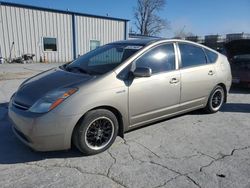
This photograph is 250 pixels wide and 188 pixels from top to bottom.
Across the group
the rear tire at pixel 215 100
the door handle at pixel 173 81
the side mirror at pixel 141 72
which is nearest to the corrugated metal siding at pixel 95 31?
the rear tire at pixel 215 100

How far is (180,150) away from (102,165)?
→ 1.22 m

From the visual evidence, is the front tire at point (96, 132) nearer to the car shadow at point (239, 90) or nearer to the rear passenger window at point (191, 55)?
Answer: the rear passenger window at point (191, 55)

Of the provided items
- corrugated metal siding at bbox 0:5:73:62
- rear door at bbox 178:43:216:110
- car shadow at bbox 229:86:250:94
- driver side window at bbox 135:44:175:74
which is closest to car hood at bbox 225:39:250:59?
car shadow at bbox 229:86:250:94

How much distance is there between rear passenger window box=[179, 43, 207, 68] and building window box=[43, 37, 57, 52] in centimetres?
1765

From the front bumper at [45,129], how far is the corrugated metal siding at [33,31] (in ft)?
A: 57.0

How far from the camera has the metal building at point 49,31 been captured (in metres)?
18.3

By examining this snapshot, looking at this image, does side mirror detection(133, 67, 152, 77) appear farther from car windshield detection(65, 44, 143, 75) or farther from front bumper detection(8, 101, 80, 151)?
front bumper detection(8, 101, 80, 151)

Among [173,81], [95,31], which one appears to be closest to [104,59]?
[173,81]

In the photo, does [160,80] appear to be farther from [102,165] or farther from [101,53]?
[102,165]

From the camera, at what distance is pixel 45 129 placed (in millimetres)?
3014

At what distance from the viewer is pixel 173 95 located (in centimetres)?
430

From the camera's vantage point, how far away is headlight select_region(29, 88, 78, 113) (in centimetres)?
304

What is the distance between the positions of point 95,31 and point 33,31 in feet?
19.5

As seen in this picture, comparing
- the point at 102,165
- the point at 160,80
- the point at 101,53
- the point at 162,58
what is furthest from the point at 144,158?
the point at 101,53
